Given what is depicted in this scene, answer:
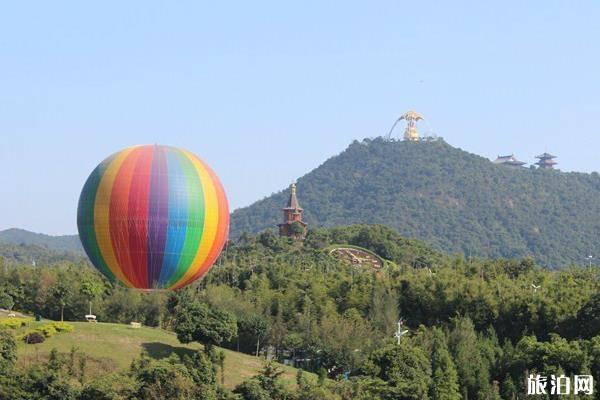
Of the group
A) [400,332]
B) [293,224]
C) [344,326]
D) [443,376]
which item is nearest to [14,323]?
[344,326]

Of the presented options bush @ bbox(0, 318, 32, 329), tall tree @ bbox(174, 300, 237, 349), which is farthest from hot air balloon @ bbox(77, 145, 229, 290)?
bush @ bbox(0, 318, 32, 329)

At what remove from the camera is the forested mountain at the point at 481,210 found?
563ft

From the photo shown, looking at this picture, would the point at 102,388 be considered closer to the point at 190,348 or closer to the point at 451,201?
the point at 190,348

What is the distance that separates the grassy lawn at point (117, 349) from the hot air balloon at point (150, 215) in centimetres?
311

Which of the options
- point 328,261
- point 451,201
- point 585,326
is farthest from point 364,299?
point 451,201

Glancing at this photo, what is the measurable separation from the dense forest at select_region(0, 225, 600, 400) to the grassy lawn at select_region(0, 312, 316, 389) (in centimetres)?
150

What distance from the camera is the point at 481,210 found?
7160 inches

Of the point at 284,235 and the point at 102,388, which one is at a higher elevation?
the point at 284,235

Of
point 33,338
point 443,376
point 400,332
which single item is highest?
point 400,332

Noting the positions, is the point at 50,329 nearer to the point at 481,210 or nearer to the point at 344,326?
the point at 344,326

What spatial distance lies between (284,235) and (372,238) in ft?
30.4

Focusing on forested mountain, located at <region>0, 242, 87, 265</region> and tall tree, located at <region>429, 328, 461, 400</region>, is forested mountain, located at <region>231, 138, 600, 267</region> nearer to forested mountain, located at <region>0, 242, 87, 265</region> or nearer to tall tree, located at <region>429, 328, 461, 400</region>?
forested mountain, located at <region>0, 242, 87, 265</region>

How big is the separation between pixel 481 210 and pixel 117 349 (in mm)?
135310

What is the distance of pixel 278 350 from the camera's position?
61781 mm
